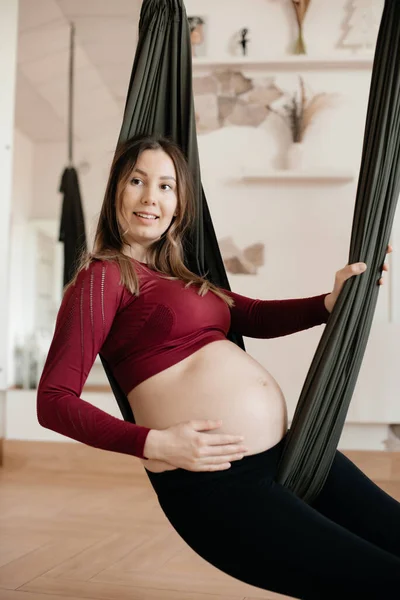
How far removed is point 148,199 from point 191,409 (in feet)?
1.47

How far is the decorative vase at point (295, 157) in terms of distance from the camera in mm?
3293

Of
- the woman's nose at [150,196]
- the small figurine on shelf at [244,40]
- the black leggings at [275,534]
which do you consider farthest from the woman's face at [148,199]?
the small figurine on shelf at [244,40]

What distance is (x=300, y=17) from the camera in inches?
131

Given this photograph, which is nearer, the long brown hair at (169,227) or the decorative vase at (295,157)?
the long brown hair at (169,227)

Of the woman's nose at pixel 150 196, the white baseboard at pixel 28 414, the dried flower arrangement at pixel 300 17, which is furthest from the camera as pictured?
the white baseboard at pixel 28 414

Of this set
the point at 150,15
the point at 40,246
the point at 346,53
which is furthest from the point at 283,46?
the point at 150,15

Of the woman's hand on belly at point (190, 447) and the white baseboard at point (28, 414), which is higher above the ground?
the woman's hand on belly at point (190, 447)

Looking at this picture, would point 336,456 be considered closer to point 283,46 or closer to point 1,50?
point 283,46

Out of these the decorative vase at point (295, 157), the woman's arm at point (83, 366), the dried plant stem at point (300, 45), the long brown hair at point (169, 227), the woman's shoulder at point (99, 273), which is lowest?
the woman's arm at point (83, 366)

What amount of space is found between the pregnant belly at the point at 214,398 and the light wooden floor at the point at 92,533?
77cm

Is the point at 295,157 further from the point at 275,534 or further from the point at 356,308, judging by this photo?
the point at 275,534

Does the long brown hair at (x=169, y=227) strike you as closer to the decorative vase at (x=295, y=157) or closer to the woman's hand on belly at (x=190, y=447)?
the woman's hand on belly at (x=190, y=447)

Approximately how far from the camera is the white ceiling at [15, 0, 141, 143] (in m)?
3.63

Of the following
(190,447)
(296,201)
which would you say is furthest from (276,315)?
(296,201)
